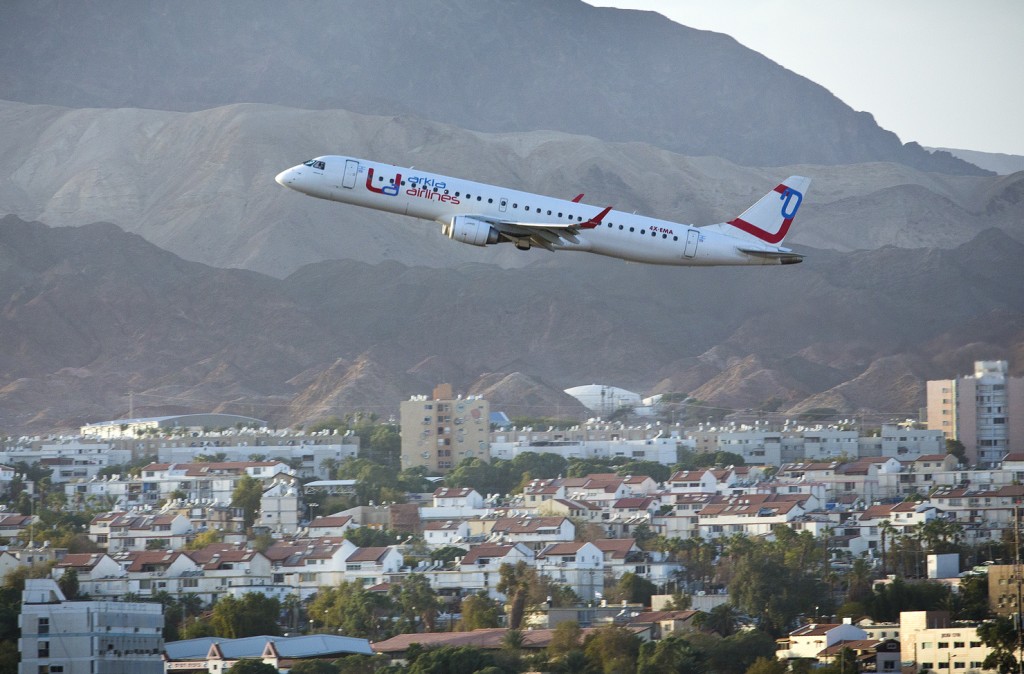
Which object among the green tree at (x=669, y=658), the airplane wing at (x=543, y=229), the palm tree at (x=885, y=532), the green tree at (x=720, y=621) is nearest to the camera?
the airplane wing at (x=543, y=229)

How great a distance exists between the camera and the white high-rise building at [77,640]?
6869cm

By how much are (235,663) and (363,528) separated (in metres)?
52.3

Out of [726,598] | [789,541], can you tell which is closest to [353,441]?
[789,541]

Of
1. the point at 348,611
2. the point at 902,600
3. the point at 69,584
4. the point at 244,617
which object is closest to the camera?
the point at 244,617

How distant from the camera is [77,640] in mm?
68688

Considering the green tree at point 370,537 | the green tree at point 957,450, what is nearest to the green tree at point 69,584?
the green tree at point 370,537

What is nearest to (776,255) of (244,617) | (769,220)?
(769,220)

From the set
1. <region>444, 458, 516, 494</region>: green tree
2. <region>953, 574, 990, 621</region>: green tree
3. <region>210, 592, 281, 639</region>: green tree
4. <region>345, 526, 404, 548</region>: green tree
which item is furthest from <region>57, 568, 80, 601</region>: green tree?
<region>444, 458, 516, 494</region>: green tree

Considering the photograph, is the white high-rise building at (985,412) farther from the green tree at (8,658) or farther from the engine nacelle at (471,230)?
the green tree at (8,658)

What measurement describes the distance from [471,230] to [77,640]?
2156cm

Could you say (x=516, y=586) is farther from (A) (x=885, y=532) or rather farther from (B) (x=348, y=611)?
(A) (x=885, y=532)

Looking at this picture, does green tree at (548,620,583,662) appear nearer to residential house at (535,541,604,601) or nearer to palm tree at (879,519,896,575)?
residential house at (535,541,604,601)

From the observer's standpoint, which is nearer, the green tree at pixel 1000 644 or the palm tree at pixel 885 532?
the green tree at pixel 1000 644

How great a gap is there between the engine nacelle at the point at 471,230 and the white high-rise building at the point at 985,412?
4047 inches
